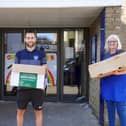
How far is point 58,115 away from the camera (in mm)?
8766

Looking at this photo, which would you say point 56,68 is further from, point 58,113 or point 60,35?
point 58,113

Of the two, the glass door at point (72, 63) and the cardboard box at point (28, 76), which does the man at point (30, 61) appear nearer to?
the cardboard box at point (28, 76)

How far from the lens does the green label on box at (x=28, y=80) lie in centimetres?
581

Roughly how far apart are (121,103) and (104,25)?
210 cm

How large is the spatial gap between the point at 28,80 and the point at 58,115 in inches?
123

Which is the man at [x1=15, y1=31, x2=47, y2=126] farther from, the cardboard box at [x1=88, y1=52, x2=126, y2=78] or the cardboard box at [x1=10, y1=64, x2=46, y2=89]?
the cardboard box at [x1=88, y1=52, x2=126, y2=78]

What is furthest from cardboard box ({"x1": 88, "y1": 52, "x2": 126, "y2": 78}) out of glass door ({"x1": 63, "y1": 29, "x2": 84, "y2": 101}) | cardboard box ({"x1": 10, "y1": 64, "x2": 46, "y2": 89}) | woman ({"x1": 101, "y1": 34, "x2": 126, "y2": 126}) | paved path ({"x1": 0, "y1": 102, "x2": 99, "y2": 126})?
glass door ({"x1": 63, "y1": 29, "x2": 84, "y2": 101})

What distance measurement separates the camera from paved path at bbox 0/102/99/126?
7.79 metres

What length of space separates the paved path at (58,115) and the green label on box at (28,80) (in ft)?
6.62

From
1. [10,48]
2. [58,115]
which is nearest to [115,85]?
[58,115]

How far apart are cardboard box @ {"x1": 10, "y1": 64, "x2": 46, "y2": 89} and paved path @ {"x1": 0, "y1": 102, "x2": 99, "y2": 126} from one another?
202cm
